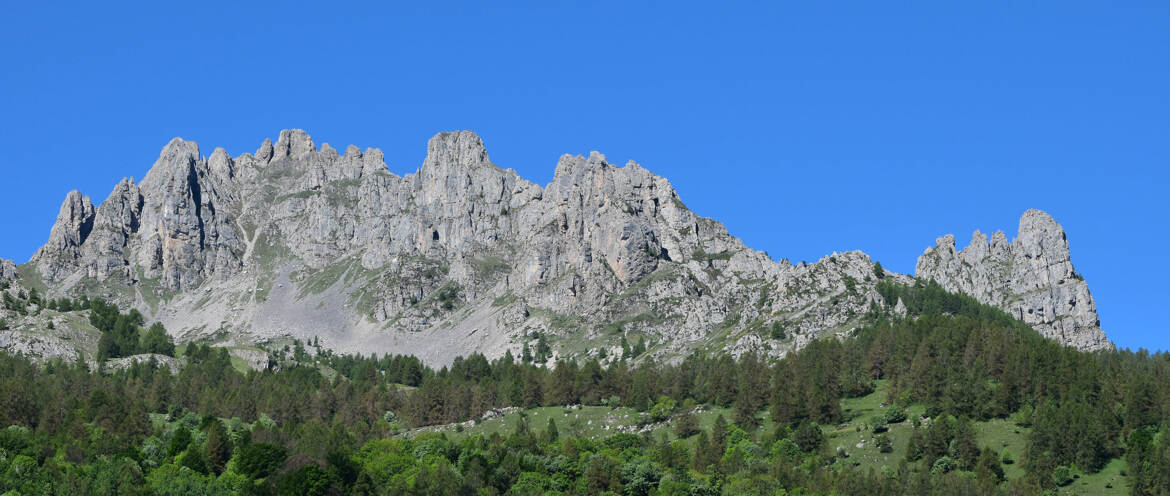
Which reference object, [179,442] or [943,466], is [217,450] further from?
[943,466]

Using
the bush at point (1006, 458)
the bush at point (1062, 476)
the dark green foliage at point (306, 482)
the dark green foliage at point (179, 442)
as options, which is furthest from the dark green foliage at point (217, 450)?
the bush at point (1062, 476)

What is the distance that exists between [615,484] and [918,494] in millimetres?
39055

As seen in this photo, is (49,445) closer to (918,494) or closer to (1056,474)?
(918,494)

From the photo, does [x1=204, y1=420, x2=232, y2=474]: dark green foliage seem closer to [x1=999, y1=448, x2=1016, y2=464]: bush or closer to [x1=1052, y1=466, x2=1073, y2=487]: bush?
[x1=999, y1=448, x2=1016, y2=464]: bush

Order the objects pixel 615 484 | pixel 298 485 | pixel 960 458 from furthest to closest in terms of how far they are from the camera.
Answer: pixel 960 458, pixel 615 484, pixel 298 485

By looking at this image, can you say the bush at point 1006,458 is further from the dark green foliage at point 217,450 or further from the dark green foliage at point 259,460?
the dark green foliage at point 217,450

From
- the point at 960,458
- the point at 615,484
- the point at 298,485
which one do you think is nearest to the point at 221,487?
the point at 298,485

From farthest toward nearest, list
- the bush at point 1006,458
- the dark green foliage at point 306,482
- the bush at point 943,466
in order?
the bush at point 1006,458 → the bush at point 943,466 → the dark green foliage at point 306,482

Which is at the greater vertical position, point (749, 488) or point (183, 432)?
point (183, 432)

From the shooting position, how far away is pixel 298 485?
552 feet

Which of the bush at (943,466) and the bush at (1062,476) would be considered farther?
the bush at (943,466)

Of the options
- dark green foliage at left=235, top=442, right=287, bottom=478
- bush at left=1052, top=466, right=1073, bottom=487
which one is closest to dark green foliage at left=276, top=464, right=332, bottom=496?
dark green foliage at left=235, top=442, right=287, bottom=478

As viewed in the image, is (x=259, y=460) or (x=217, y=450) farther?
(x=217, y=450)

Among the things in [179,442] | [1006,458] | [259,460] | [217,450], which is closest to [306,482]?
[259,460]
